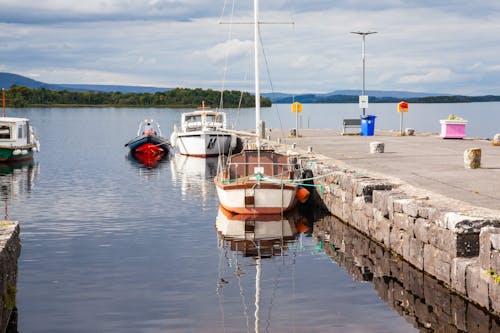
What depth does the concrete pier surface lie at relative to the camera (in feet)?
58.4

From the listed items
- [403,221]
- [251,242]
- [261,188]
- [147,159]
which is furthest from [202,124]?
[403,221]

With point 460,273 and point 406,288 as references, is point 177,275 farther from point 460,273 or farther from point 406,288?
point 460,273

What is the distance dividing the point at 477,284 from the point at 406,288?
8.20ft

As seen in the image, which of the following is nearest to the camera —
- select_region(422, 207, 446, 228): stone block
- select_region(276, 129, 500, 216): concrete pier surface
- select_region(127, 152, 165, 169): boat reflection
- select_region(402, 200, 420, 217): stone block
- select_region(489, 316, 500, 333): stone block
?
select_region(489, 316, 500, 333): stone block

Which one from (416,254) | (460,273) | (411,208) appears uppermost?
(411,208)

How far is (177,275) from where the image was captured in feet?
51.4

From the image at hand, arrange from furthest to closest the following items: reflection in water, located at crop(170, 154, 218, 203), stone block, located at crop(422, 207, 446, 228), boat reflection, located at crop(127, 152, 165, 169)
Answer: boat reflection, located at crop(127, 152, 165, 169) < reflection in water, located at crop(170, 154, 218, 203) < stone block, located at crop(422, 207, 446, 228)

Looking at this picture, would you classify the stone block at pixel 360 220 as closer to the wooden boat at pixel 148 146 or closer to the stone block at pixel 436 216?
the stone block at pixel 436 216

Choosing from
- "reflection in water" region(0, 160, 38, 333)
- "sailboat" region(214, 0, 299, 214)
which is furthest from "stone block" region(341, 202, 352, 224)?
"reflection in water" region(0, 160, 38, 333)

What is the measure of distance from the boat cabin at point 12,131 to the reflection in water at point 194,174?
9932mm

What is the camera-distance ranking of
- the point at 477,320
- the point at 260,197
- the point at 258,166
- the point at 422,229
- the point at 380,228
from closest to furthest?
the point at 477,320
the point at 422,229
the point at 380,228
the point at 260,197
the point at 258,166

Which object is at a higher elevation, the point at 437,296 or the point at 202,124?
the point at 202,124

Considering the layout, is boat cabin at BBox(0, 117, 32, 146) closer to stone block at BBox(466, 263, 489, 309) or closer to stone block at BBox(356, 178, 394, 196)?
stone block at BBox(356, 178, 394, 196)

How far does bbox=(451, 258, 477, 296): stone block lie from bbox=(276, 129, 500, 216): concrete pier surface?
6.80ft
